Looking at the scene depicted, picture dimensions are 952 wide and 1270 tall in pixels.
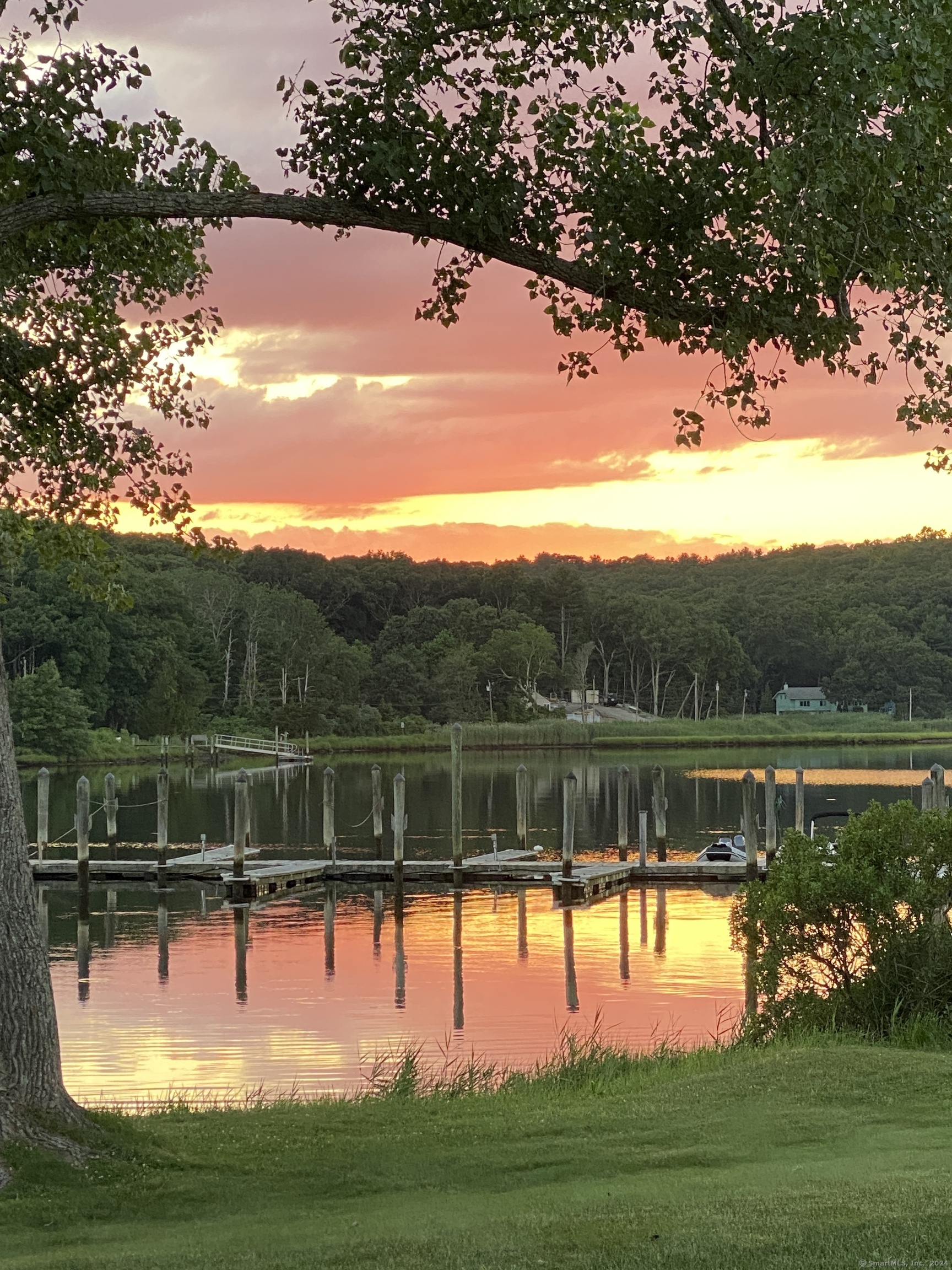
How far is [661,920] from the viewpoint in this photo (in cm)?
2731

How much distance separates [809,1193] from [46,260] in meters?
8.21

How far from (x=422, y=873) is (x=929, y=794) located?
10422 mm

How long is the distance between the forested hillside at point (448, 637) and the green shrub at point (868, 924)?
62616 mm

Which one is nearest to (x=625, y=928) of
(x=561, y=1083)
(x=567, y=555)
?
(x=561, y=1083)

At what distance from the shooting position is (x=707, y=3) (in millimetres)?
8477

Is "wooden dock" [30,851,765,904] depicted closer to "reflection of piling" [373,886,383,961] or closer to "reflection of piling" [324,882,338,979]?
"reflection of piling" [373,886,383,961]

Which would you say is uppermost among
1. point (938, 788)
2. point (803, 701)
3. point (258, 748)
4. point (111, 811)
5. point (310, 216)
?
point (310, 216)

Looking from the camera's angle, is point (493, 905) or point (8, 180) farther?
point (493, 905)

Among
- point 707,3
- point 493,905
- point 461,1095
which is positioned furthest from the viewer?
point 493,905

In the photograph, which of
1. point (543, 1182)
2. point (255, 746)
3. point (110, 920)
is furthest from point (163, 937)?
point (255, 746)

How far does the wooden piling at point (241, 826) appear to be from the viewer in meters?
28.1

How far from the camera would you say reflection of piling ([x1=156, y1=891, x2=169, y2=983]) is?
73.0ft

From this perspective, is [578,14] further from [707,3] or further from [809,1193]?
[809,1193]

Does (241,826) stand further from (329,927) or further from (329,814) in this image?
(329,814)
